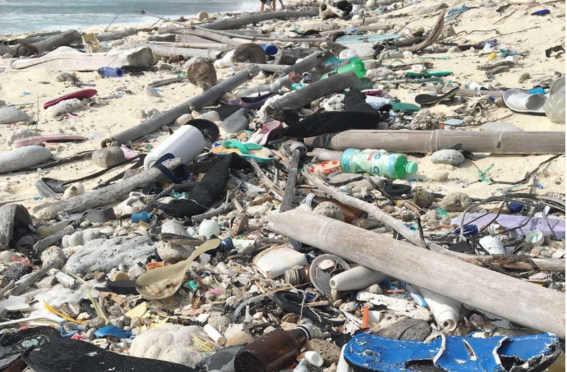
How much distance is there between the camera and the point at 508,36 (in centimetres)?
963

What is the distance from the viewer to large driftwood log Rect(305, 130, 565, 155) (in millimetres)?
4926

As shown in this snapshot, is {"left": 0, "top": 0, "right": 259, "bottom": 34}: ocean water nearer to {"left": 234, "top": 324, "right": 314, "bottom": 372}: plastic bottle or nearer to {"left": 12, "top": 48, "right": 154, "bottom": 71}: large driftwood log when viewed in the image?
{"left": 12, "top": 48, "right": 154, "bottom": 71}: large driftwood log

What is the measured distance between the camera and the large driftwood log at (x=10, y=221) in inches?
162

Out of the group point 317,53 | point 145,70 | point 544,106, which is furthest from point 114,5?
point 544,106

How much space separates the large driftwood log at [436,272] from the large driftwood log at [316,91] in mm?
2957

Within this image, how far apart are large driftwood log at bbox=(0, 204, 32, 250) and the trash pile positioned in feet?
0.05

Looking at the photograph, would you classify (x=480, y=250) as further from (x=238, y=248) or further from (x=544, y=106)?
(x=544, y=106)

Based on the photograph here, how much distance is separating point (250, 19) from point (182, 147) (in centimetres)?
1006

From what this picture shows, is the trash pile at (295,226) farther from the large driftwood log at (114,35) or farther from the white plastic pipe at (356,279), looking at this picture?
the large driftwood log at (114,35)

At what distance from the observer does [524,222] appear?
3.79 metres

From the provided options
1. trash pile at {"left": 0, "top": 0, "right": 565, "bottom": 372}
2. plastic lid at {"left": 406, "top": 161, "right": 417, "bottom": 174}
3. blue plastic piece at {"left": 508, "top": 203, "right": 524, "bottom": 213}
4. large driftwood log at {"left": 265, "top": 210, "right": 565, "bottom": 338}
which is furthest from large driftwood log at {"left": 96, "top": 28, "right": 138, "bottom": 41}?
blue plastic piece at {"left": 508, "top": 203, "right": 524, "bottom": 213}

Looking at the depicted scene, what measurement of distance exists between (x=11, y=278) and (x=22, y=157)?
8.04 ft

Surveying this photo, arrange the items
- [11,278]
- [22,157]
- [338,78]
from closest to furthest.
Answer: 1. [11,278]
2. [22,157]
3. [338,78]

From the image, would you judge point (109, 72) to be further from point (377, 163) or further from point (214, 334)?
point (214, 334)
